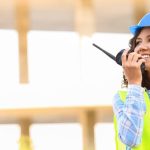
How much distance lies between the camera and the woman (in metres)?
1.60

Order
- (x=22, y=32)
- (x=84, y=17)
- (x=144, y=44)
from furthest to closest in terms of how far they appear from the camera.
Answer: (x=22, y=32) → (x=84, y=17) → (x=144, y=44)

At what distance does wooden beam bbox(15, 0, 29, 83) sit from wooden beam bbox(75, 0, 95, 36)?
82 centimetres

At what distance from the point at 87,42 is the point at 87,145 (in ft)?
5.43

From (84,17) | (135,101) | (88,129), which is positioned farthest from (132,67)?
(88,129)

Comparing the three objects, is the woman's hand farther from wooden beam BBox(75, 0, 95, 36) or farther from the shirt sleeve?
wooden beam BBox(75, 0, 95, 36)

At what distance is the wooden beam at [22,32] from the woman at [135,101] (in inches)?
296

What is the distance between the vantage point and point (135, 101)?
162cm

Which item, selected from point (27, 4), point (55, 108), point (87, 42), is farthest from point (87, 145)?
point (27, 4)

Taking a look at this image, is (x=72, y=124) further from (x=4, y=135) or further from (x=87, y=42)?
(x=87, y=42)

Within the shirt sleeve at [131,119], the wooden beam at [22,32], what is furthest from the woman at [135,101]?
the wooden beam at [22,32]

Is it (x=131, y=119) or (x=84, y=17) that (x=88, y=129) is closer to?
(x=84, y=17)

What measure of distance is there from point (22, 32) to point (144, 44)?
8025mm

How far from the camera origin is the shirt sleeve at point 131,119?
1.59m

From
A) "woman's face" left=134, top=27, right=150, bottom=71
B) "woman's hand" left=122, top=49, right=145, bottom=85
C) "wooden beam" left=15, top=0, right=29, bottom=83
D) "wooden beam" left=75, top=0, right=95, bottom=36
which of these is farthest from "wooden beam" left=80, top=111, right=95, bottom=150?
"woman's hand" left=122, top=49, right=145, bottom=85
